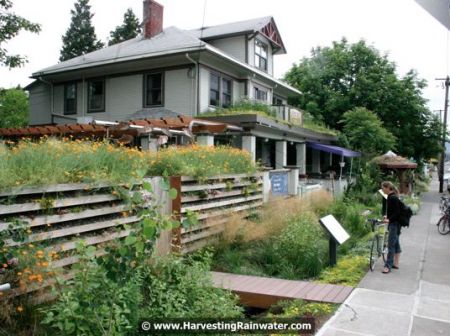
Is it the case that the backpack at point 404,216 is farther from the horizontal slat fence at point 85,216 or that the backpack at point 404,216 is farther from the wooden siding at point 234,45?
the wooden siding at point 234,45

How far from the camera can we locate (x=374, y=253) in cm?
832

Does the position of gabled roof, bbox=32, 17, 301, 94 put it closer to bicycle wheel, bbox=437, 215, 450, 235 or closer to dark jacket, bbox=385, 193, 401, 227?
bicycle wheel, bbox=437, 215, 450, 235

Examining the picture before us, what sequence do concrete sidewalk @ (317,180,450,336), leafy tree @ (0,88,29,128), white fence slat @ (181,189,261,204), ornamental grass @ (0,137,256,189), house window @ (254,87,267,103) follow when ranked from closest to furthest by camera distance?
ornamental grass @ (0,137,256,189)
concrete sidewalk @ (317,180,450,336)
white fence slat @ (181,189,261,204)
house window @ (254,87,267,103)
leafy tree @ (0,88,29,128)

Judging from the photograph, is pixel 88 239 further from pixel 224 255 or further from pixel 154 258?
pixel 224 255

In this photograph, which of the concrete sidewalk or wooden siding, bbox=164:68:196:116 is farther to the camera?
wooden siding, bbox=164:68:196:116

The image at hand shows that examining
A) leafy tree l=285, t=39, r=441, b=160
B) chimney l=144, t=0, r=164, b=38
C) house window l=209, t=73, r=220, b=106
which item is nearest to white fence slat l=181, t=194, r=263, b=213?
house window l=209, t=73, r=220, b=106

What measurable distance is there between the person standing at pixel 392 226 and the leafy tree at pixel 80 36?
4349 cm

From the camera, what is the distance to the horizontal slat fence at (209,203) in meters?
7.96

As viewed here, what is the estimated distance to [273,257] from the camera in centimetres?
809

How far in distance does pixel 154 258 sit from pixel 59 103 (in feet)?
65.1

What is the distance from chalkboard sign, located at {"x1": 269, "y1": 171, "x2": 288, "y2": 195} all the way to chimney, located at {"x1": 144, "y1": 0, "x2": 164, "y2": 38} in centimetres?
1126

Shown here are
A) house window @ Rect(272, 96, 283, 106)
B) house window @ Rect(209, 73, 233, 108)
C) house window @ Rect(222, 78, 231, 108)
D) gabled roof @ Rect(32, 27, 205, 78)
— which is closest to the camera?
gabled roof @ Rect(32, 27, 205, 78)

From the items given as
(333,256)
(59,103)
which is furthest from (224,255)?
(59,103)

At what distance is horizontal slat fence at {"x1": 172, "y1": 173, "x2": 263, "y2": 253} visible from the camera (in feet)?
26.1
